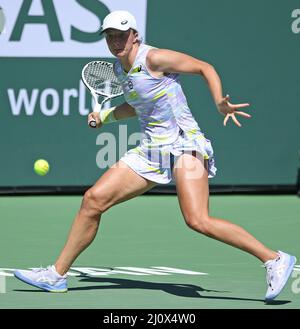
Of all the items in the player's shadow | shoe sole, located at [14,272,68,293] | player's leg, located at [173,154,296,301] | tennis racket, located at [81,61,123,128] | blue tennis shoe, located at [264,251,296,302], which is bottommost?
the player's shadow

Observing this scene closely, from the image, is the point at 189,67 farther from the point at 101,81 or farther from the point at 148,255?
the point at 148,255

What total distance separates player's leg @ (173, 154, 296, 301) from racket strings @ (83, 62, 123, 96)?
1037 millimetres

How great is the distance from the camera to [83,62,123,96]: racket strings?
7824 mm

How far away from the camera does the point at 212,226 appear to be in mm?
6789

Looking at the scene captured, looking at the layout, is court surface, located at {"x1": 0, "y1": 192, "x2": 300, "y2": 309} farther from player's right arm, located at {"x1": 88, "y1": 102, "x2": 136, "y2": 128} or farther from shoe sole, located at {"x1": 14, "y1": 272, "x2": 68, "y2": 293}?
player's right arm, located at {"x1": 88, "y1": 102, "x2": 136, "y2": 128}

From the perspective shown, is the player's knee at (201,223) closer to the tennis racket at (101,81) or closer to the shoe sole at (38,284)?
the shoe sole at (38,284)

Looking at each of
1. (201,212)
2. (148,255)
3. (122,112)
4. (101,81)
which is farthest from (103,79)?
(201,212)

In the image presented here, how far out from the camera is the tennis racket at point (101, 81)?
782 cm

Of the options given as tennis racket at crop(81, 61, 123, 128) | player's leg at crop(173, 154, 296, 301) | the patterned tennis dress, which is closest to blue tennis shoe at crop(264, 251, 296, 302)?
player's leg at crop(173, 154, 296, 301)

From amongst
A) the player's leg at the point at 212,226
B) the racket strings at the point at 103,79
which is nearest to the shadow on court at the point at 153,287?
the player's leg at the point at 212,226

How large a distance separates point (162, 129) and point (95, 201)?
617 mm

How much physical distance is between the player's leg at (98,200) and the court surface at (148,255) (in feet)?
0.91

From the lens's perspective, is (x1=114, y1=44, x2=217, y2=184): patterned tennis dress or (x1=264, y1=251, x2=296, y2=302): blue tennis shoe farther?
(x1=114, y1=44, x2=217, y2=184): patterned tennis dress

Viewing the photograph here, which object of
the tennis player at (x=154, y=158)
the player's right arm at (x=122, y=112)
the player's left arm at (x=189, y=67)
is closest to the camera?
the player's left arm at (x=189, y=67)
